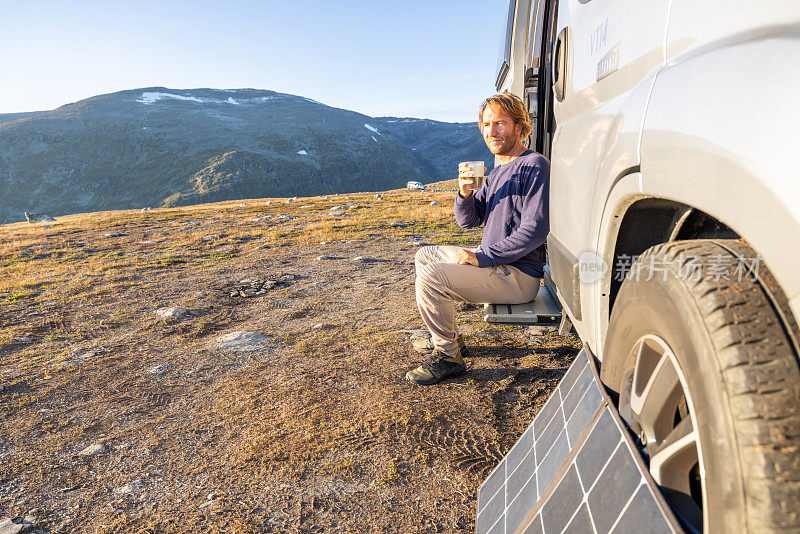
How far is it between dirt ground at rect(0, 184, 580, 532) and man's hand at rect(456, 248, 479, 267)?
860mm

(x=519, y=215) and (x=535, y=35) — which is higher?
(x=535, y=35)

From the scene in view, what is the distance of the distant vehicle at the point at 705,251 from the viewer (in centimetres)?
87

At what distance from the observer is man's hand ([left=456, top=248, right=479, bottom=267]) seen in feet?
10.7

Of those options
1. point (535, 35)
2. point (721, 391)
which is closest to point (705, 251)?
point (721, 391)

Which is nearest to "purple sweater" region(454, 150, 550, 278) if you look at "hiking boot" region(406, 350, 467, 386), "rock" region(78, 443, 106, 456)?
"hiking boot" region(406, 350, 467, 386)

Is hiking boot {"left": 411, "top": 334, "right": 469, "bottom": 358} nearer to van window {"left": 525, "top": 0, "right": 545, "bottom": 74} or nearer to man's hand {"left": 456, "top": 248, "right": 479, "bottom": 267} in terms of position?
man's hand {"left": 456, "top": 248, "right": 479, "bottom": 267}

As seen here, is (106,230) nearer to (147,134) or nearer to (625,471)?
(625,471)

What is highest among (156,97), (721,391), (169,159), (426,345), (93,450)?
(156,97)

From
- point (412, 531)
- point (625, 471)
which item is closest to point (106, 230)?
point (412, 531)

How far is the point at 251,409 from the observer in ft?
10.3

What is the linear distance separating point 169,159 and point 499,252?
15044 centimetres

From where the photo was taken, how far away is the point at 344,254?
8.49 meters

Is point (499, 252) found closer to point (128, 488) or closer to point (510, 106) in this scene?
point (510, 106)

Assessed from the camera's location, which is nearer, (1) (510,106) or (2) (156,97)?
(1) (510,106)
